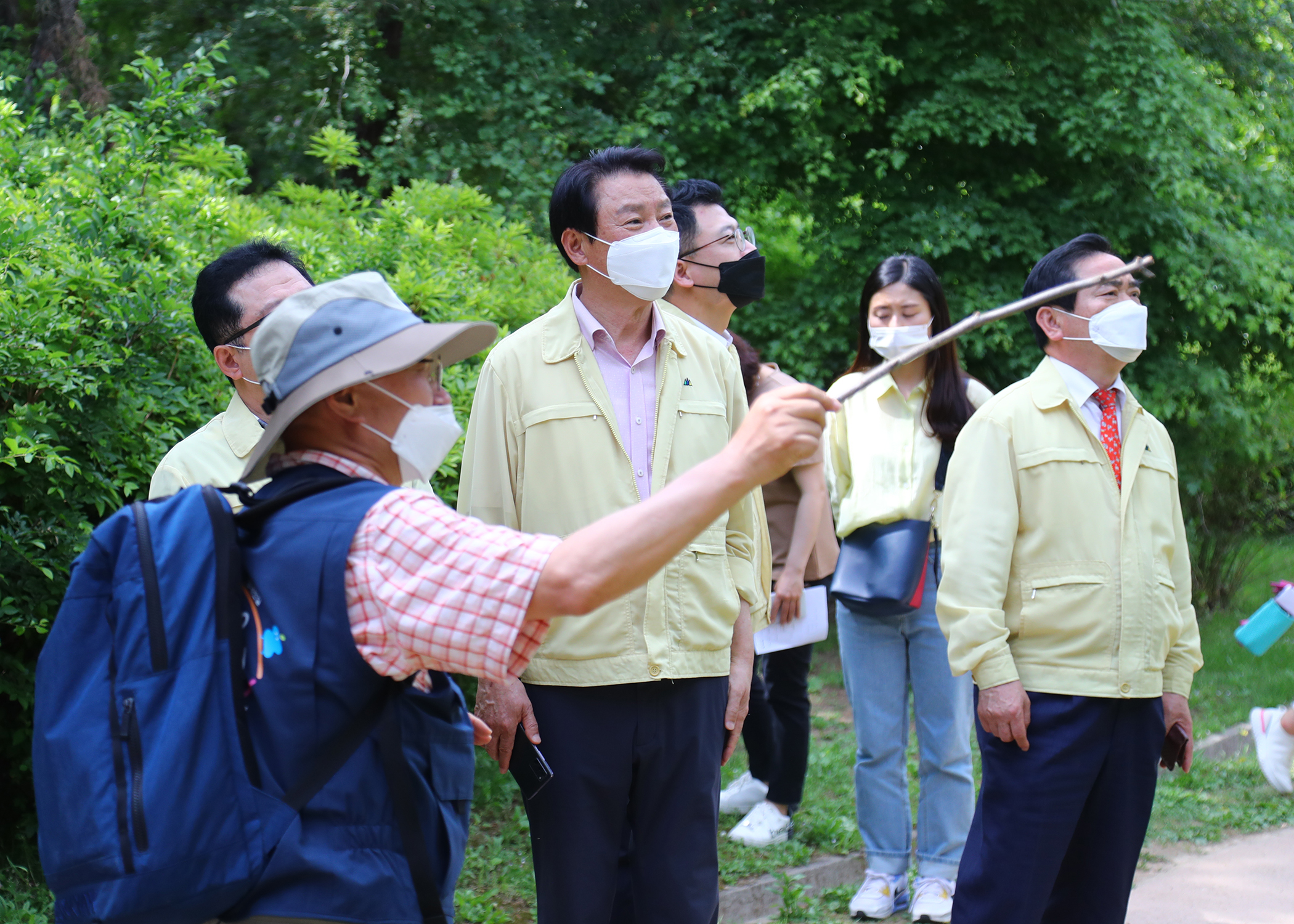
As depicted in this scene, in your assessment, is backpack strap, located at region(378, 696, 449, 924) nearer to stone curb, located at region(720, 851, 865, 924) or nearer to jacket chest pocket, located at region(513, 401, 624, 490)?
jacket chest pocket, located at region(513, 401, 624, 490)

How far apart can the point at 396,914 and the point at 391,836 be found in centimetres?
11

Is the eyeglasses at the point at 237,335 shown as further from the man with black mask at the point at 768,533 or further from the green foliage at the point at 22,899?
the green foliage at the point at 22,899

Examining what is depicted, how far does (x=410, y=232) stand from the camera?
5359mm

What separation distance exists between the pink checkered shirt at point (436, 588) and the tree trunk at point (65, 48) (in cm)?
702

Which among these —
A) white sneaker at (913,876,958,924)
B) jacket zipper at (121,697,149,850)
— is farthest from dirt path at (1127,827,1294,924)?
jacket zipper at (121,697,149,850)

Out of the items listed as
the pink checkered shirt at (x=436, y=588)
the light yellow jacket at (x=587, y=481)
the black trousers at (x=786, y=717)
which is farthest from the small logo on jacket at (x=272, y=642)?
the black trousers at (x=786, y=717)

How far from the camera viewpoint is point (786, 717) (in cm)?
503

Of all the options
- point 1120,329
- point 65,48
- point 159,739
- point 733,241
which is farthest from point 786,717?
point 65,48

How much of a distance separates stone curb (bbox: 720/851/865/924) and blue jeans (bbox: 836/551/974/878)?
30 cm

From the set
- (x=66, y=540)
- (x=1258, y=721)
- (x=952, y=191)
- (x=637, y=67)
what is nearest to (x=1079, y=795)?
(x=1258, y=721)

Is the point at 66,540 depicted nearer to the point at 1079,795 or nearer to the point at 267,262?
the point at 267,262

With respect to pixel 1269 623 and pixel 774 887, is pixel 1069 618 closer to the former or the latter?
pixel 1269 623

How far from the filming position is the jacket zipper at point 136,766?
1674 millimetres

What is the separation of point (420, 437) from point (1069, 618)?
80.1 inches
